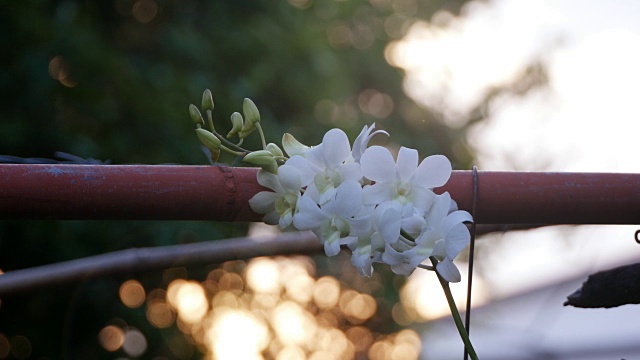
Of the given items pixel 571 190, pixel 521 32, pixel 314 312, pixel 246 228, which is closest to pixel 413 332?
pixel 314 312

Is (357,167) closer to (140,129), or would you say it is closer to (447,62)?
(140,129)

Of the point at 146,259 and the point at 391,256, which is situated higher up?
the point at 146,259

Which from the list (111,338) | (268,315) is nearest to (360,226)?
(111,338)

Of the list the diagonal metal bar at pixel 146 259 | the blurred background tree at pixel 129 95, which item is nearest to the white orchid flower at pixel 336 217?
the diagonal metal bar at pixel 146 259

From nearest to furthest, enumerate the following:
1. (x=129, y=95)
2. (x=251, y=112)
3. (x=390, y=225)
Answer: (x=390, y=225) → (x=251, y=112) → (x=129, y=95)

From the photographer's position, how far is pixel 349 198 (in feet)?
1.57

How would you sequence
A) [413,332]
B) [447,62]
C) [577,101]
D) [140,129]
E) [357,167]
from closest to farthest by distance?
[357,167] < [140,129] < [577,101] < [413,332] < [447,62]

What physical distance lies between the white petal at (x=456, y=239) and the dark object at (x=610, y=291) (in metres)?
0.22

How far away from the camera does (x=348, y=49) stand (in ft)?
12.0

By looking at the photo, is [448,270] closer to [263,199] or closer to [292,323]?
[263,199]

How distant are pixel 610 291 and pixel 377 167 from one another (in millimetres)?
275

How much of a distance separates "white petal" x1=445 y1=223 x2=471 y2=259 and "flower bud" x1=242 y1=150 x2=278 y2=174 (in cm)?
14

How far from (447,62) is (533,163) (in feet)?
2.78

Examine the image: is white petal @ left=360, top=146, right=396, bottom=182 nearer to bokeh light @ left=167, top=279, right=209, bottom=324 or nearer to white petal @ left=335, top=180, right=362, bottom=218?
white petal @ left=335, top=180, right=362, bottom=218
